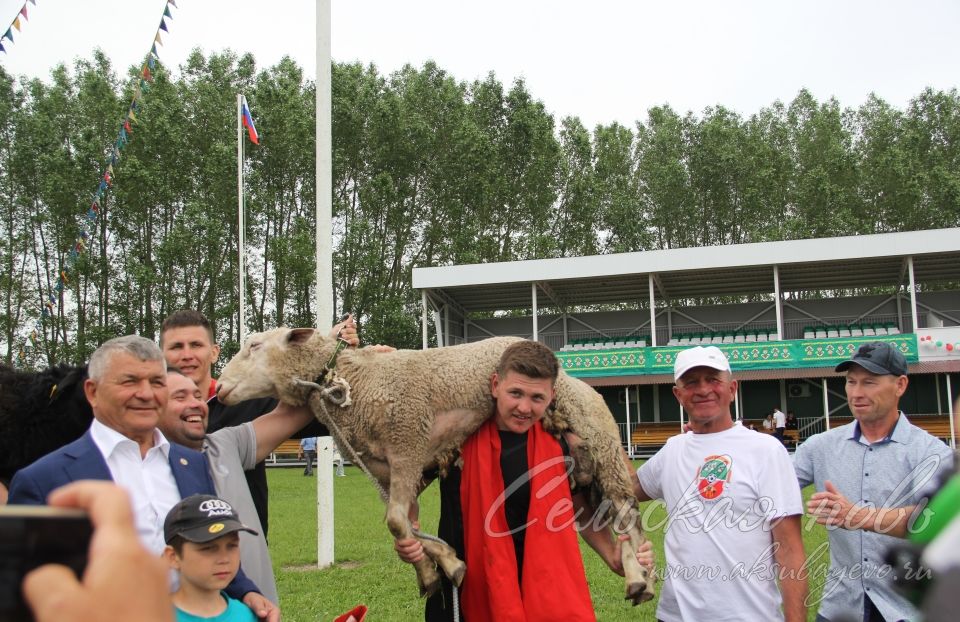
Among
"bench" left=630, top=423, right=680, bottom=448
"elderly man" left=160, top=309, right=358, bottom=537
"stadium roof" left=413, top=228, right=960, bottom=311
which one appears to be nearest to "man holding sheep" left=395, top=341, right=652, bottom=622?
"elderly man" left=160, top=309, right=358, bottom=537

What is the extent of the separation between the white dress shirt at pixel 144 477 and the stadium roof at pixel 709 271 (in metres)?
30.0

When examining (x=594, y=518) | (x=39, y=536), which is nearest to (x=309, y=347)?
(x=594, y=518)

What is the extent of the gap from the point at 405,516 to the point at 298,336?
98cm

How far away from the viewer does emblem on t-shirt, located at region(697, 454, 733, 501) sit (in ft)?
11.2

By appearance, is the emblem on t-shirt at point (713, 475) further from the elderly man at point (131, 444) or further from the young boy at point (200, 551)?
the young boy at point (200, 551)

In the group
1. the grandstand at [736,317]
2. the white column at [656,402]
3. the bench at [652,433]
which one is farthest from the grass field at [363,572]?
the white column at [656,402]

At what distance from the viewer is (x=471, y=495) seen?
136 inches

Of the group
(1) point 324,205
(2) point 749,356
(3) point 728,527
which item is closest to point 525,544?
(3) point 728,527

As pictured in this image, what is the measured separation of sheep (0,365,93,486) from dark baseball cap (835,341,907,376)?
365 cm

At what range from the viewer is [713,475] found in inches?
136

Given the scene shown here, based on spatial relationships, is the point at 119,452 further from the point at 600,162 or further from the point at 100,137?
the point at 600,162

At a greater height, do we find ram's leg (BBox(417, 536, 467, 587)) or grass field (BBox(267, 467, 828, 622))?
ram's leg (BBox(417, 536, 467, 587))

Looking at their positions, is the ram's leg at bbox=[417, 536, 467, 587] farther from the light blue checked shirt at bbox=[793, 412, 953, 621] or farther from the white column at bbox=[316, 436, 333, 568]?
the white column at bbox=[316, 436, 333, 568]

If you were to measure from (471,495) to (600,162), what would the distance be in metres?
43.2
